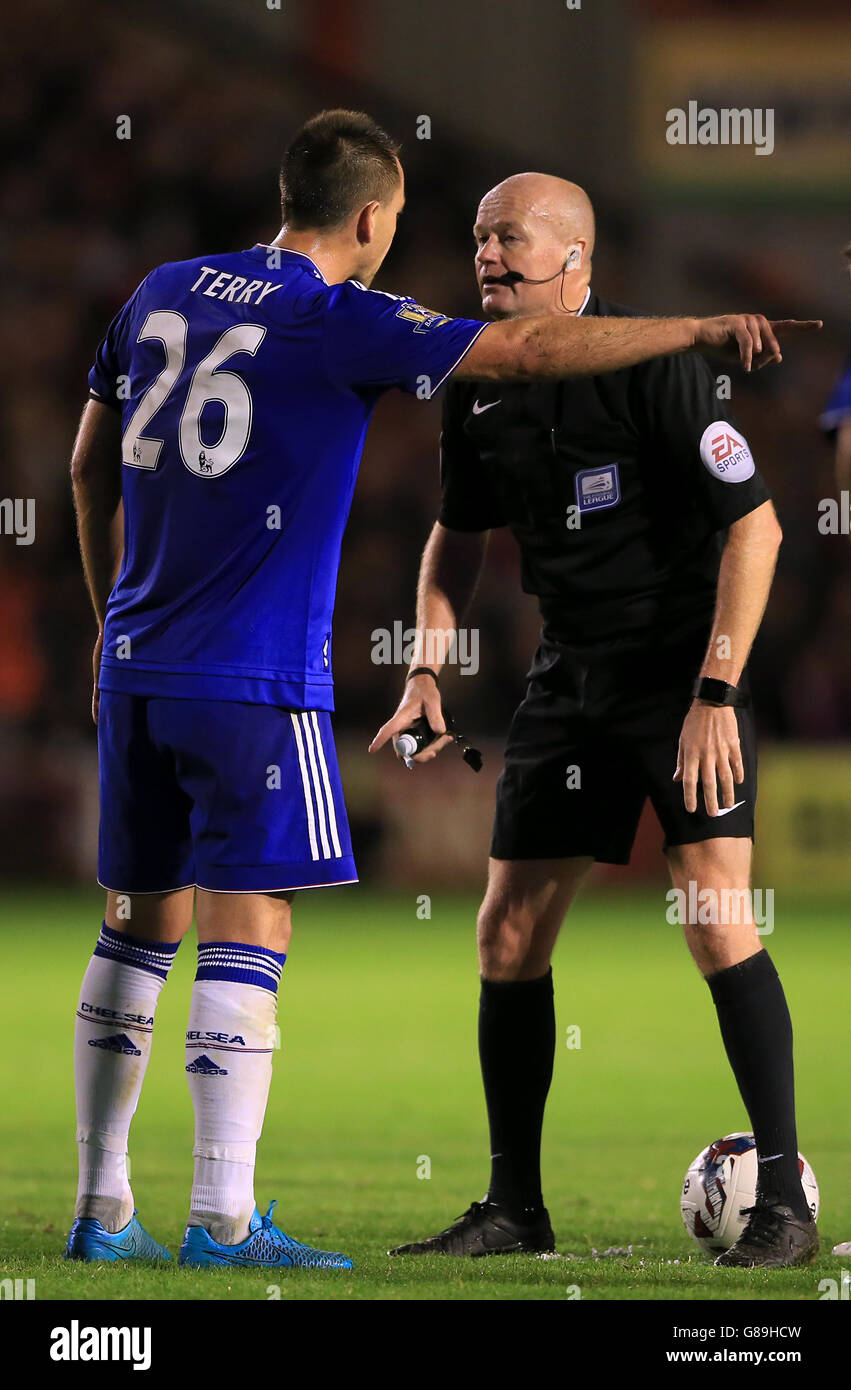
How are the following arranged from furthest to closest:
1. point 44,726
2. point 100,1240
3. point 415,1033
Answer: point 44,726 < point 415,1033 < point 100,1240

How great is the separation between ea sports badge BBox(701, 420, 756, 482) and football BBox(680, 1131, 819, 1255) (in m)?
1.48

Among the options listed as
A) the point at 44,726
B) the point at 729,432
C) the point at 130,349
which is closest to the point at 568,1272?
the point at 729,432

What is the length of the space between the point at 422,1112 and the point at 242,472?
139 inches

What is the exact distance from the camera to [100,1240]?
373cm

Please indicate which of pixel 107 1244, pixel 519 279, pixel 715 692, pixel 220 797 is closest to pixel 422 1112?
pixel 107 1244

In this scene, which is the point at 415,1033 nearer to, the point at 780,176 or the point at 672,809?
the point at 672,809

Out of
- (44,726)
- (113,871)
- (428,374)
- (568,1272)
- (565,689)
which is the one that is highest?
(44,726)

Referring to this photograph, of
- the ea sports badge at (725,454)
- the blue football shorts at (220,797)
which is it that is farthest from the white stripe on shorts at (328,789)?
the ea sports badge at (725,454)

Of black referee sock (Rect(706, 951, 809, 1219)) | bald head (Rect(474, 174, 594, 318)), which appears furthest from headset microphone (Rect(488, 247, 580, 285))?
black referee sock (Rect(706, 951, 809, 1219))

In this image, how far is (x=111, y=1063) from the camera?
149 inches

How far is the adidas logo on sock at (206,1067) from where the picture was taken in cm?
354

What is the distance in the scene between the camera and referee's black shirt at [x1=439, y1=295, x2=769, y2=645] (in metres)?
4.02

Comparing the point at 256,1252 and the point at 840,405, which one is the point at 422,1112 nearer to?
the point at 256,1252

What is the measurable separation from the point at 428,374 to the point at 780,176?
1757 centimetres
